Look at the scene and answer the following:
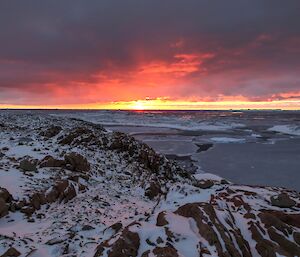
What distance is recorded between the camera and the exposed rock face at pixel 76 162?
11617 mm

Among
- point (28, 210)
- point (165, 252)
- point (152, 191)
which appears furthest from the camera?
point (152, 191)

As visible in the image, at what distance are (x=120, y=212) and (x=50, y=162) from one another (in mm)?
3687

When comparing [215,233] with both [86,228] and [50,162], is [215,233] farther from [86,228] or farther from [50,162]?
[50,162]

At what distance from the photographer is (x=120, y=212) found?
8875 mm

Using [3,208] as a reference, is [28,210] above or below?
below

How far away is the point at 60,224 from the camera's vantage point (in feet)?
24.9

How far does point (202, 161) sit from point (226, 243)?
1681 centimetres

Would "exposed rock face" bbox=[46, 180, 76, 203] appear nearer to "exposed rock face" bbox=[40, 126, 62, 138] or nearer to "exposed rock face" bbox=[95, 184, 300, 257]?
"exposed rock face" bbox=[95, 184, 300, 257]

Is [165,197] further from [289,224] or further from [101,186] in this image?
[289,224]

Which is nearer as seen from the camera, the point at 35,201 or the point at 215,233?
the point at 215,233

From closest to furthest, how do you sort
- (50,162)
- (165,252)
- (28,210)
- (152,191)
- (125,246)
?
(165,252) < (125,246) < (28,210) < (152,191) < (50,162)

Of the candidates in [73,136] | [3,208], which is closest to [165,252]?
[3,208]

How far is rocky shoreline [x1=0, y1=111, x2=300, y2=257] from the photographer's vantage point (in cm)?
622

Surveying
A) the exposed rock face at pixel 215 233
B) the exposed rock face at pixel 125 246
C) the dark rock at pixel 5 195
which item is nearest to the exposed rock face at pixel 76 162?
the dark rock at pixel 5 195
